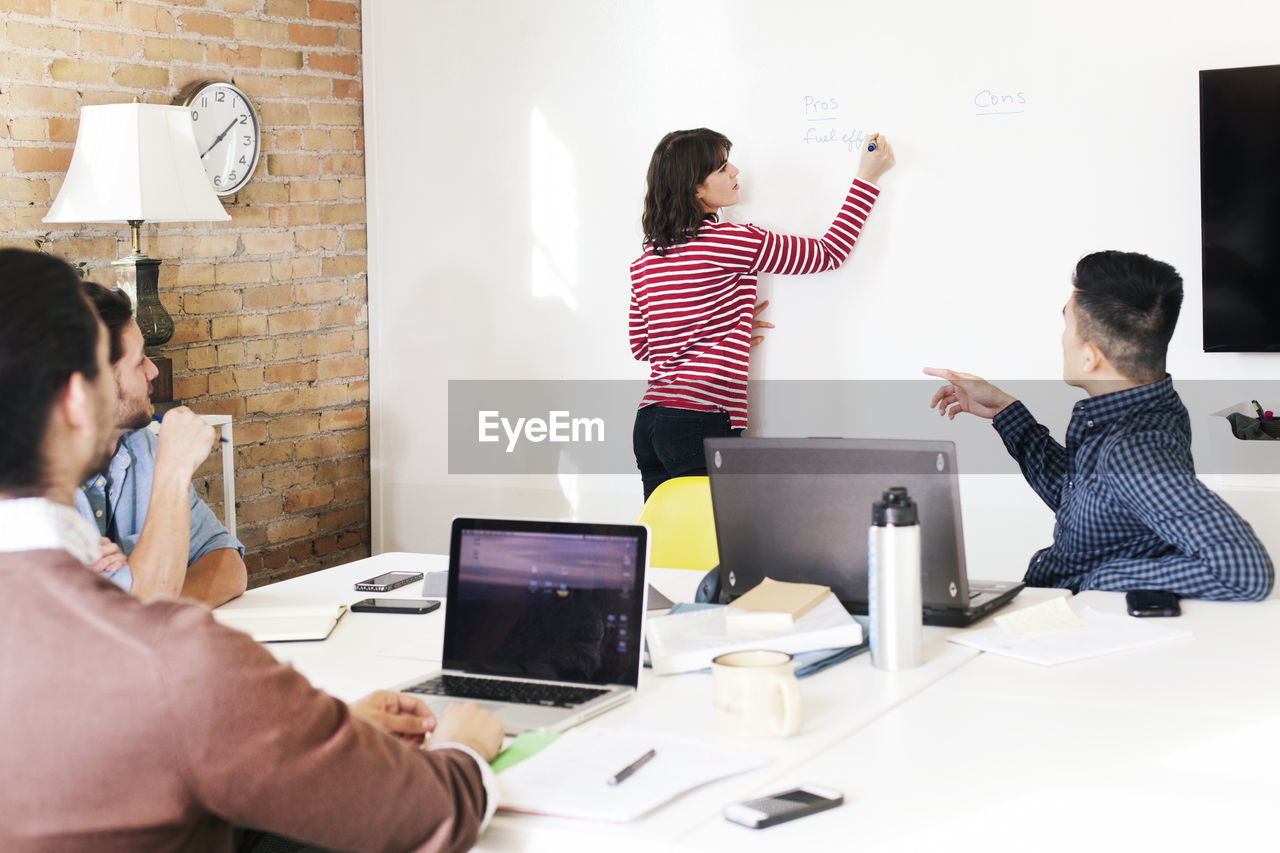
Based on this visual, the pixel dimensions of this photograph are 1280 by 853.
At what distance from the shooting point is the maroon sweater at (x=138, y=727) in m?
0.94

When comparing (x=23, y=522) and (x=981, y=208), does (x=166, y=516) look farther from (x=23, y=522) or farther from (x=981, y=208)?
Answer: (x=981, y=208)

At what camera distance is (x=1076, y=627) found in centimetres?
183

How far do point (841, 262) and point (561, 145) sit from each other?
1.05m

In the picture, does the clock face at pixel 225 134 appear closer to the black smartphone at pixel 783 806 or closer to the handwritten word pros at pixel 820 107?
the handwritten word pros at pixel 820 107

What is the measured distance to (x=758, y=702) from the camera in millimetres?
1389

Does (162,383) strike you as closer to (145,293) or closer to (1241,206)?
(145,293)

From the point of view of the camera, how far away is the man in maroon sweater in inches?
37.3

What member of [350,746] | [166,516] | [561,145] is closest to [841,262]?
[561,145]

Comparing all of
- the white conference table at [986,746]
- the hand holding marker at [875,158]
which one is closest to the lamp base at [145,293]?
the white conference table at [986,746]

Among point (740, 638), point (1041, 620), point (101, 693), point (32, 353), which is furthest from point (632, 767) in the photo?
point (1041, 620)

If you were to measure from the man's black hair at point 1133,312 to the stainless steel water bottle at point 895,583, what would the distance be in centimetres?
78

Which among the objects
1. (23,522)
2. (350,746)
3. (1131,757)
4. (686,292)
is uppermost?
(686,292)

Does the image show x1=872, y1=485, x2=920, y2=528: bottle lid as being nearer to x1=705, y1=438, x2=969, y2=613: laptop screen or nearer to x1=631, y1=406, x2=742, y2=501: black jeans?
x1=705, y1=438, x2=969, y2=613: laptop screen

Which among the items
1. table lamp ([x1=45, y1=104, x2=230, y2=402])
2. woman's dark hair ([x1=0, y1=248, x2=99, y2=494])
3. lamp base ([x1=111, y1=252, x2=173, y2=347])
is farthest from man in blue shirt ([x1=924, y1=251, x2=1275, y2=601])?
lamp base ([x1=111, y1=252, x2=173, y2=347])
